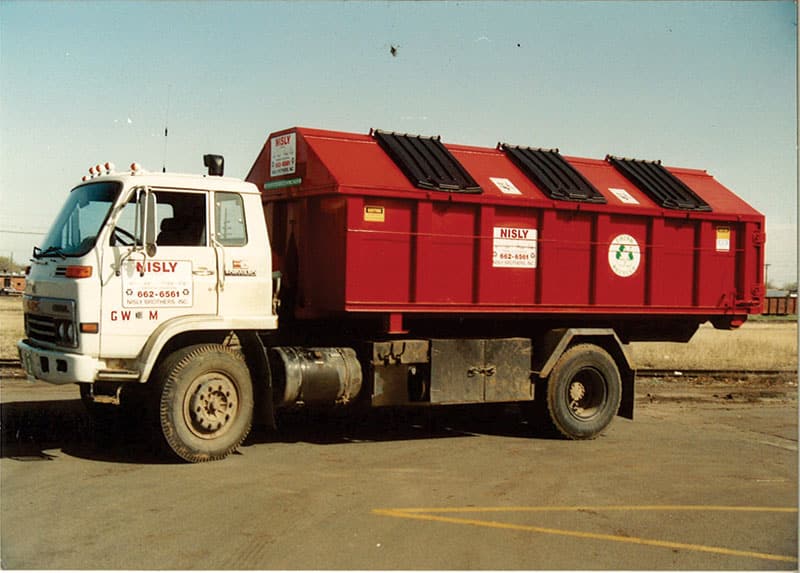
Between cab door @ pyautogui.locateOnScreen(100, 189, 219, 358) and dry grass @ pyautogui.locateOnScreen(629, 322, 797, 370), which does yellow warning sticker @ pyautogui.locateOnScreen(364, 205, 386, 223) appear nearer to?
cab door @ pyautogui.locateOnScreen(100, 189, 219, 358)

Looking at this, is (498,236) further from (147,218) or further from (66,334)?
(66,334)

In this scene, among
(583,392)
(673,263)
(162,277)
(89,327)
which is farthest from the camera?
(673,263)

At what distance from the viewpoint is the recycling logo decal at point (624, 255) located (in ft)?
34.7

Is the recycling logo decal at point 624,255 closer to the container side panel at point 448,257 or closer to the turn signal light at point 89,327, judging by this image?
the container side panel at point 448,257

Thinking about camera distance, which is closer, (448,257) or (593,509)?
(593,509)

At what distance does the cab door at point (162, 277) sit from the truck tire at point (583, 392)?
434 cm

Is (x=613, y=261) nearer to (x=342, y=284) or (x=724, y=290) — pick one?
(x=724, y=290)

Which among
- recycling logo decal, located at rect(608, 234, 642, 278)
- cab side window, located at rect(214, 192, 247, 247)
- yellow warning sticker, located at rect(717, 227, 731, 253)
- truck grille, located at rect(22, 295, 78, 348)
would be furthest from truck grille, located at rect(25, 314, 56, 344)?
yellow warning sticker, located at rect(717, 227, 731, 253)

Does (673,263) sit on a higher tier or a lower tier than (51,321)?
higher

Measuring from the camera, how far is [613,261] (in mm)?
10562

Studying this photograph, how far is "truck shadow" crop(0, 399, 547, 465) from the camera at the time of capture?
27.3 feet

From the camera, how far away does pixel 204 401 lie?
26.4 ft

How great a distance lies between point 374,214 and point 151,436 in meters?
3.20

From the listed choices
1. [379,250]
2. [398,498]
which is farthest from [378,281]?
[398,498]
